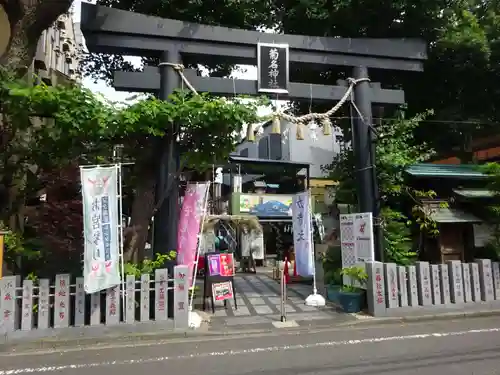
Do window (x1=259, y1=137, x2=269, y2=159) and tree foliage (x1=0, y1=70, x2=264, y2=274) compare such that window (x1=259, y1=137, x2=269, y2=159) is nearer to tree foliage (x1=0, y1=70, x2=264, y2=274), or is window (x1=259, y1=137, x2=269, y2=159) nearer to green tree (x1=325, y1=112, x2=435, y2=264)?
green tree (x1=325, y1=112, x2=435, y2=264)

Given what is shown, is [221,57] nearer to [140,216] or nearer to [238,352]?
[140,216]

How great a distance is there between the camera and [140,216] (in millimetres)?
9289

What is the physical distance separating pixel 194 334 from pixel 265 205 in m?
15.2

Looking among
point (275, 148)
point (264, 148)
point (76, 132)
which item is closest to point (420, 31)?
point (76, 132)

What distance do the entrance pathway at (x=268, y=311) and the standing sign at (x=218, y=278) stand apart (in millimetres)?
418

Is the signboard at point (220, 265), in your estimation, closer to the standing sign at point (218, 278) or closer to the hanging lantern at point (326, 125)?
the standing sign at point (218, 278)

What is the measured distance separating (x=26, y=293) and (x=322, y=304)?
6.87 metres

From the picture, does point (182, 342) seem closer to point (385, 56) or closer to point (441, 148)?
point (385, 56)

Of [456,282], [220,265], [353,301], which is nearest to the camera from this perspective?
[353,301]

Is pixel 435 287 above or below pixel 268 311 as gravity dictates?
above

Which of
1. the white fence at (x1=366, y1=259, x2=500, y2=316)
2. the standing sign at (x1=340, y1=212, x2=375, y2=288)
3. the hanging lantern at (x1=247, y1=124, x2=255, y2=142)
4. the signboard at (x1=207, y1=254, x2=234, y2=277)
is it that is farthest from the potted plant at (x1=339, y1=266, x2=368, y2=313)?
the hanging lantern at (x1=247, y1=124, x2=255, y2=142)

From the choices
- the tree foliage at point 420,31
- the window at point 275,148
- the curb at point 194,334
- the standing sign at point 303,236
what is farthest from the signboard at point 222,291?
the window at point 275,148

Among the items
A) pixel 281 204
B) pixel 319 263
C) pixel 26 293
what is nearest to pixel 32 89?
pixel 26 293

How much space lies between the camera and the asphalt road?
5.81 metres
